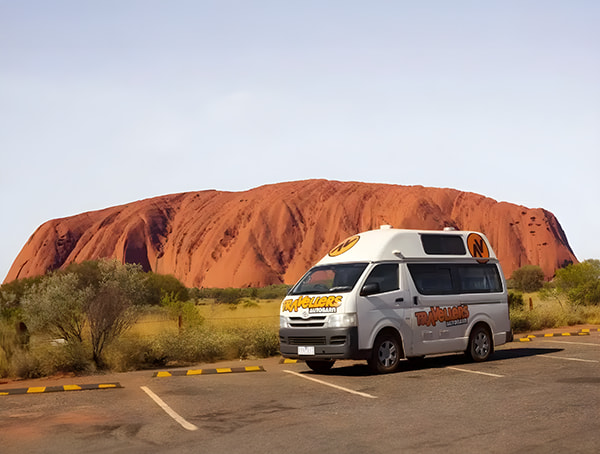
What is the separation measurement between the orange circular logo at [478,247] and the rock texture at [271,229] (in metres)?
69.2

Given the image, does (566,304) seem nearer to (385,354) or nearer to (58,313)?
(385,354)

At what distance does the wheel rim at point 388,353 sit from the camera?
1401 centimetres

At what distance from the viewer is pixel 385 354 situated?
46.2ft

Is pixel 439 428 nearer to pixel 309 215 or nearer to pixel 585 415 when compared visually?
pixel 585 415

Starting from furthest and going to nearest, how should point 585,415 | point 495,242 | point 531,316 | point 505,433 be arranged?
1. point 495,242
2. point 531,316
3. point 585,415
4. point 505,433

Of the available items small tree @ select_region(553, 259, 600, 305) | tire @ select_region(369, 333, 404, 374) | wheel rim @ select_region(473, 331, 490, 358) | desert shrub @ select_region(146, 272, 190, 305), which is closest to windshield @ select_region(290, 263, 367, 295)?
tire @ select_region(369, 333, 404, 374)

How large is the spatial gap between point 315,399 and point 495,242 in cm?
8691

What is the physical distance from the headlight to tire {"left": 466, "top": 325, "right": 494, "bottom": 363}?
139 inches

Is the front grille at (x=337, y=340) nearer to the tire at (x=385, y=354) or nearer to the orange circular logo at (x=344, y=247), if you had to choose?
the tire at (x=385, y=354)

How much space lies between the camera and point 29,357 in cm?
1644

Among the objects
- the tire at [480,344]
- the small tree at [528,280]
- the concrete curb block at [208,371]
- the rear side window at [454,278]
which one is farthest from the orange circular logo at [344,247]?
the small tree at [528,280]

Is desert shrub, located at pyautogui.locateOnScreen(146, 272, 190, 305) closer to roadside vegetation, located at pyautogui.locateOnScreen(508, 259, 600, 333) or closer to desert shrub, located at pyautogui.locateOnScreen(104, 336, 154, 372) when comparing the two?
roadside vegetation, located at pyautogui.locateOnScreen(508, 259, 600, 333)

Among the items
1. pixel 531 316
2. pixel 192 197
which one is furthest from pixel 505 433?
pixel 192 197

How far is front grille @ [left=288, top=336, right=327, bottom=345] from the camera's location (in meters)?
13.7
